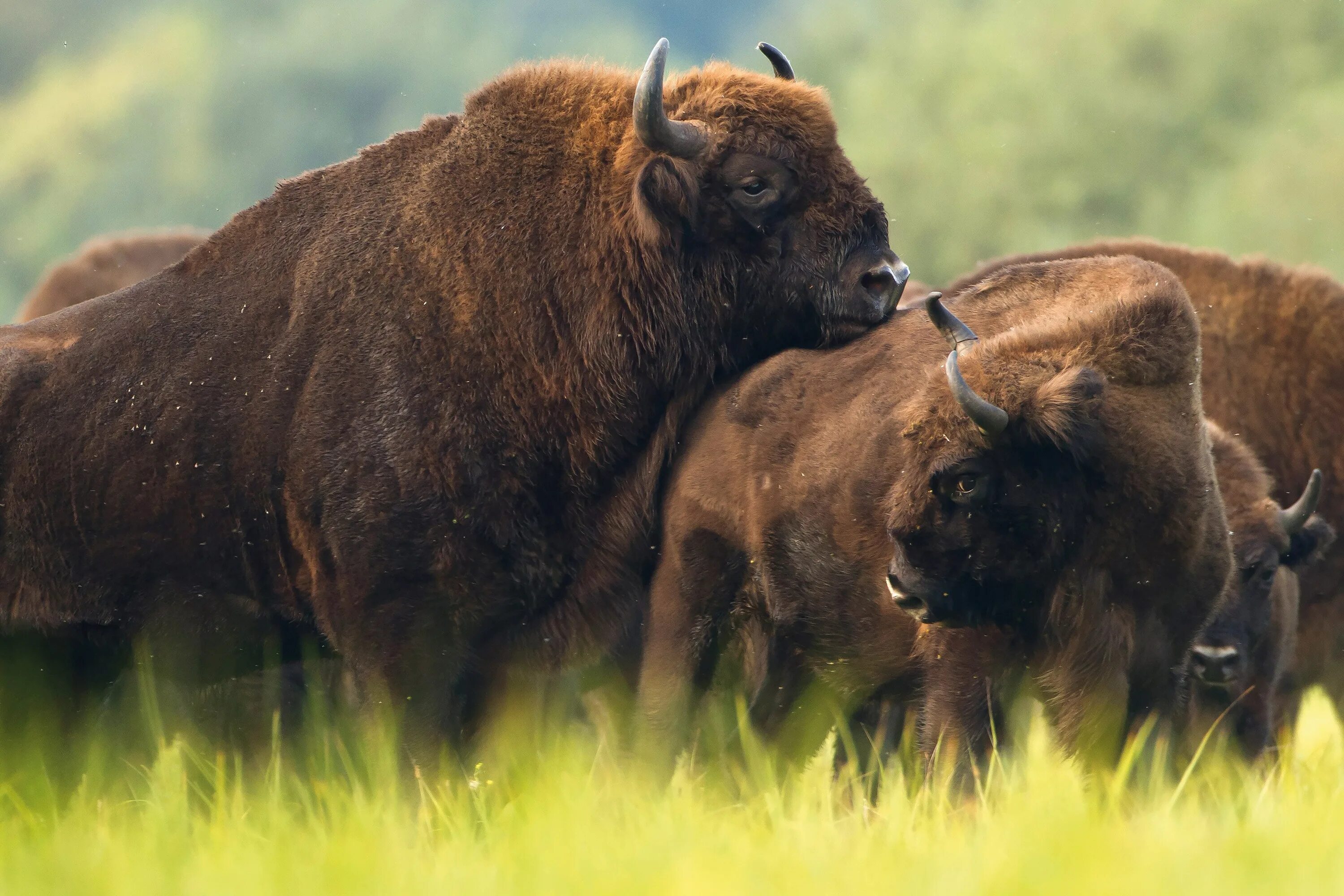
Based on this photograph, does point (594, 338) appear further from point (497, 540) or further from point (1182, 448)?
point (1182, 448)

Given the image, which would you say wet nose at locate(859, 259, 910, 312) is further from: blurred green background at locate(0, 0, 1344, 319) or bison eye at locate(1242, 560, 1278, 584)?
blurred green background at locate(0, 0, 1344, 319)

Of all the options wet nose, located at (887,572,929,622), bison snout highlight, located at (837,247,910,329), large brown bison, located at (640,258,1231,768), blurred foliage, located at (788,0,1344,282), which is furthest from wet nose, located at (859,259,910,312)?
blurred foliage, located at (788,0,1344,282)

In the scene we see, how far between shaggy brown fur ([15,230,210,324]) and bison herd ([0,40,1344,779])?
4.05 meters

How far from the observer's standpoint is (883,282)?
5242 mm

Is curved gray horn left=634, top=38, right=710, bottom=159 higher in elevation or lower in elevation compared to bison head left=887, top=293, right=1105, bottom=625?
higher

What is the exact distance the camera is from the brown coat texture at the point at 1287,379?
7496 mm

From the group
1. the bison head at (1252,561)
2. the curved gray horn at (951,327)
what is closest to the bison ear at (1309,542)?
the bison head at (1252,561)

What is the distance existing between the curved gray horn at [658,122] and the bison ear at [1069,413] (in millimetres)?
1319

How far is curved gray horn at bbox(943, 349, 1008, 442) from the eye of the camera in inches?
190

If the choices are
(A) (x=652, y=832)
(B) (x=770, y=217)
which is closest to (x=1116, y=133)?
(B) (x=770, y=217)

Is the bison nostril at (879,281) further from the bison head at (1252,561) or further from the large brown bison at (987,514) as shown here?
the bison head at (1252,561)

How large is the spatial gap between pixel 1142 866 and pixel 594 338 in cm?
280

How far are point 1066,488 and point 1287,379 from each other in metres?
3.06

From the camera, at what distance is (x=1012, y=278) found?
578 cm
